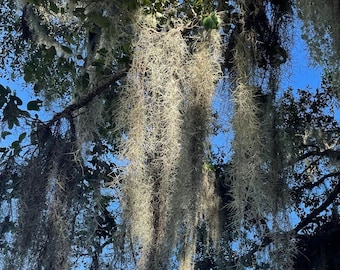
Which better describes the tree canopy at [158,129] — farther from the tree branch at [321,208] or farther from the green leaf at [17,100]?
the tree branch at [321,208]

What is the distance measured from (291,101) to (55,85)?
63.7 inches

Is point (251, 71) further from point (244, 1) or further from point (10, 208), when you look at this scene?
point (10, 208)

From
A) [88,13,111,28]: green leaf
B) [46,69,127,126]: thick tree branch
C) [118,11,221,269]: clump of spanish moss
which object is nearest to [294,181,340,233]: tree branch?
[118,11,221,269]: clump of spanish moss

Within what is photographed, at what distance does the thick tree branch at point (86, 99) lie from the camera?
2.21m

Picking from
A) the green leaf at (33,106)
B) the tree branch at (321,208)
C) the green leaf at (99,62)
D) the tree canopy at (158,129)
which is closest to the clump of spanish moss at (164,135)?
the tree canopy at (158,129)

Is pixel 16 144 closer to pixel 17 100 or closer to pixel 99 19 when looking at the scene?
pixel 17 100

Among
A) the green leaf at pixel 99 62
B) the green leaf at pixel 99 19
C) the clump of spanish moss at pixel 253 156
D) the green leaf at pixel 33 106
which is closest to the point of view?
the clump of spanish moss at pixel 253 156

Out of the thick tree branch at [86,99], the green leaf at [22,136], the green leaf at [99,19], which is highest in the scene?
the green leaf at [99,19]

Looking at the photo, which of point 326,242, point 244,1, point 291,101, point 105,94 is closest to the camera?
point 244,1

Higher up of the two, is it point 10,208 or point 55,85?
point 55,85

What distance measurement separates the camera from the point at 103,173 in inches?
104

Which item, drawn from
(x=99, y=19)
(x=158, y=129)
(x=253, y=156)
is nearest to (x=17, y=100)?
(x=99, y=19)

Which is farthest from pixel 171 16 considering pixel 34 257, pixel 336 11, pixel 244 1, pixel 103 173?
pixel 34 257

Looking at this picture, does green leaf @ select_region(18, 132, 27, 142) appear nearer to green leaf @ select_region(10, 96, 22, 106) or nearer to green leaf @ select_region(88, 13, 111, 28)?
green leaf @ select_region(10, 96, 22, 106)
